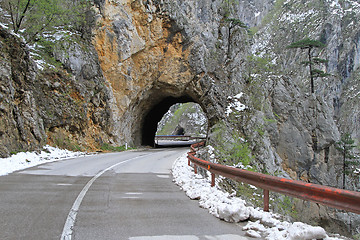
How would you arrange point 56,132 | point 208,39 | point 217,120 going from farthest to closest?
point 208,39 < point 217,120 < point 56,132

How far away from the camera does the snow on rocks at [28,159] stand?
31.8 ft

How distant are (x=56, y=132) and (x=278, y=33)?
253ft

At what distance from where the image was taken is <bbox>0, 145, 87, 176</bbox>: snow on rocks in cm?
968

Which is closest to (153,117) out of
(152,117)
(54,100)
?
(152,117)

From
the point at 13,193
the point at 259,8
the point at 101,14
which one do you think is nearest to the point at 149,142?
the point at 101,14

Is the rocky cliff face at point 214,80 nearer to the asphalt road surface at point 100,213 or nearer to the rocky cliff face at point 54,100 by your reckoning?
the rocky cliff face at point 54,100

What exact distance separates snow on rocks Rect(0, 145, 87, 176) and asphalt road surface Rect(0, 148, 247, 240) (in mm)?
2336

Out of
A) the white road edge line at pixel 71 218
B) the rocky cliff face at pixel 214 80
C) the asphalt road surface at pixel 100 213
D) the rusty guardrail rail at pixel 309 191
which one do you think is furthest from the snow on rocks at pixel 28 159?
the rocky cliff face at pixel 214 80

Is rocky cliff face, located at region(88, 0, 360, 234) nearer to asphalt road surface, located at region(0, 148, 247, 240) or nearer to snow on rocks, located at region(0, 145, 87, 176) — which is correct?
snow on rocks, located at region(0, 145, 87, 176)

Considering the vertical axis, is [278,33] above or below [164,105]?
above

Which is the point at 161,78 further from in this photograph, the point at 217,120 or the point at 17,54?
the point at 17,54

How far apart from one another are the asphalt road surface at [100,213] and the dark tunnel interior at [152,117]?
27397 millimetres

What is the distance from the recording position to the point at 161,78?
88.2ft

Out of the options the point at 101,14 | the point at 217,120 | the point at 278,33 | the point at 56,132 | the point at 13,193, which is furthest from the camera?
the point at 278,33
